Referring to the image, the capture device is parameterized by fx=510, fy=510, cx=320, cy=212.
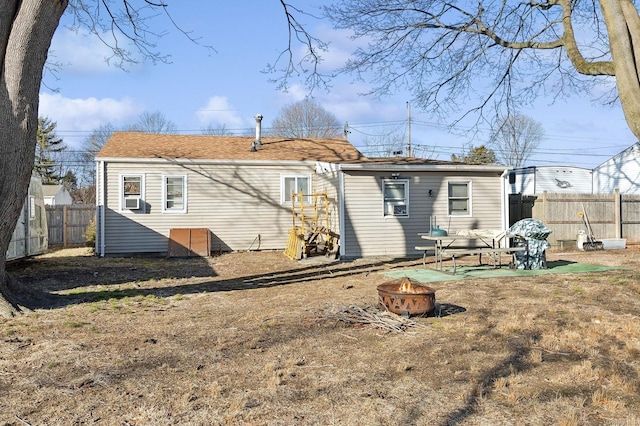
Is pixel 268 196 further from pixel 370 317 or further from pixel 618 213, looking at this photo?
pixel 618 213

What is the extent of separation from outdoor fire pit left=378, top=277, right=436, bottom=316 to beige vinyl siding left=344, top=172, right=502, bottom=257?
25.4ft

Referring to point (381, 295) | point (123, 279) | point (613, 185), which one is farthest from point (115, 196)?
point (613, 185)

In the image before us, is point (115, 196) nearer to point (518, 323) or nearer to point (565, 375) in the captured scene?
point (518, 323)

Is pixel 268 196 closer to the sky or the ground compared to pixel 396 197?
closer to the sky

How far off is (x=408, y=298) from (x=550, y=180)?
67.6 ft

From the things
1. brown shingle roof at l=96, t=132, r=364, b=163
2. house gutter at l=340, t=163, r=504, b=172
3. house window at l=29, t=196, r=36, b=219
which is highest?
brown shingle roof at l=96, t=132, r=364, b=163

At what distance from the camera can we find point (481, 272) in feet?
36.9

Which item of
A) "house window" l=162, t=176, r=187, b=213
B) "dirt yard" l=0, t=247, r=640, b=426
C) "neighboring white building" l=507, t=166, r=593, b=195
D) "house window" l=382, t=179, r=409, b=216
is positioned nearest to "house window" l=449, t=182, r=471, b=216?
"house window" l=382, t=179, r=409, b=216

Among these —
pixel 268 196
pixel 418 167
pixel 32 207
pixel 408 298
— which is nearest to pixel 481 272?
pixel 418 167

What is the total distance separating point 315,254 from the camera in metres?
15.1

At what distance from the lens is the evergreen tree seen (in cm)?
4028

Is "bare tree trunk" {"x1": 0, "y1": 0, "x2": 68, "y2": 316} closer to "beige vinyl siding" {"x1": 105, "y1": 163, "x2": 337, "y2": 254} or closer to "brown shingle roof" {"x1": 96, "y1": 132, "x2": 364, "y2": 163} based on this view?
"beige vinyl siding" {"x1": 105, "y1": 163, "x2": 337, "y2": 254}

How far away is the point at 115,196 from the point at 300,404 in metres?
13.3

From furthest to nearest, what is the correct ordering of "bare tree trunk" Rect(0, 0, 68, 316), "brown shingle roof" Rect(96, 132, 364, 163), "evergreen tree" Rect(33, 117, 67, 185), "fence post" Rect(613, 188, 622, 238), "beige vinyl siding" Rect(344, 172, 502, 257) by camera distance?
"evergreen tree" Rect(33, 117, 67, 185) → "fence post" Rect(613, 188, 622, 238) → "brown shingle roof" Rect(96, 132, 364, 163) → "beige vinyl siding" Rect(344, 172, 502, 257) → "bare tree trunk" Rect(0, 0, 68, 316)
